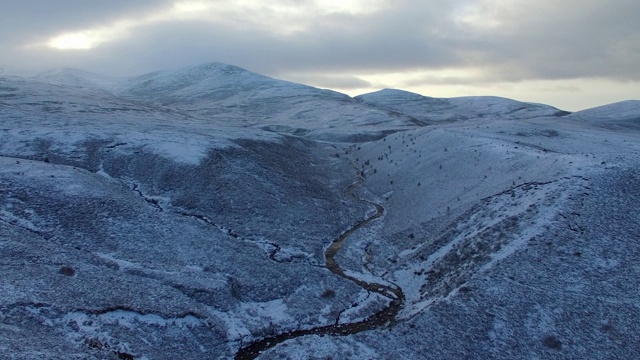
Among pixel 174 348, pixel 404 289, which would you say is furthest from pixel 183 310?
pixel 404 289

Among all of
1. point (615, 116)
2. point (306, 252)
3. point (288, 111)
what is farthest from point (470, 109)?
point (306, 252)

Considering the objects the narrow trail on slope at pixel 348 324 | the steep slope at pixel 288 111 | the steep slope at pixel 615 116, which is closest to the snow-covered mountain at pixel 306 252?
the narrow trail on slope at pixel 348 324

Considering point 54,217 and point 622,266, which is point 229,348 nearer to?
point 54,217

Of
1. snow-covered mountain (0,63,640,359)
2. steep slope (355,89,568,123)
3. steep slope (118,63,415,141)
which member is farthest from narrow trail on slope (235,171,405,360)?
steep slope (355,89,568,123)

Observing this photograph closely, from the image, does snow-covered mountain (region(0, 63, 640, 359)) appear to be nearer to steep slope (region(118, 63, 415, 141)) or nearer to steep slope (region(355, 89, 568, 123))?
steep slope (region(118, 63, 415, 141))

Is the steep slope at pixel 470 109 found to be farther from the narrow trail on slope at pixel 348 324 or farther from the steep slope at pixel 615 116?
the narrow trail on slope at pixel 348 324

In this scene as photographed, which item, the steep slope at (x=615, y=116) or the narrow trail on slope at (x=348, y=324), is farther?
the steep slope at (x=615, y=116)

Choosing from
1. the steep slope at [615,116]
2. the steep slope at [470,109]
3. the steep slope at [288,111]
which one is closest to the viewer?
the steep slope at [615,116]

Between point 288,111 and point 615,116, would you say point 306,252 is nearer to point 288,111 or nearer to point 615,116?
point 615,116
